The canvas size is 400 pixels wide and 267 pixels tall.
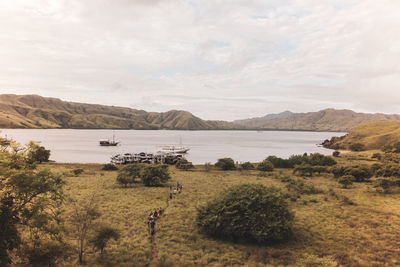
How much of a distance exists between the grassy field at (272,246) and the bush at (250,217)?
1.09 metres

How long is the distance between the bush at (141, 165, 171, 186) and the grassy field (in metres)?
9.36

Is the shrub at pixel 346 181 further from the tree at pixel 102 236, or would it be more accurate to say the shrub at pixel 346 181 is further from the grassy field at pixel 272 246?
the tree at pixel 102 236

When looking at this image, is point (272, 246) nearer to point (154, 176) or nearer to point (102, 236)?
point (102, 236)

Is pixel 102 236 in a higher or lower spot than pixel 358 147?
higher

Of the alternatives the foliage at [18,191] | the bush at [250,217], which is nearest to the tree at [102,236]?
the foliage at [18,191]

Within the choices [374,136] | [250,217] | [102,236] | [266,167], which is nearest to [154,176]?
[250,217]

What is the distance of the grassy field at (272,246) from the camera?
19578 millimetres

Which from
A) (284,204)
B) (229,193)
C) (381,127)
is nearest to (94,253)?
(229,193)

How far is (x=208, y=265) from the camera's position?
62.7 ft

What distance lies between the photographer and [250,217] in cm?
2389

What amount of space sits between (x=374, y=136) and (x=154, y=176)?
566ft

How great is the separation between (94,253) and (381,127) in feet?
728

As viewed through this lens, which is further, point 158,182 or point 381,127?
point 381,127

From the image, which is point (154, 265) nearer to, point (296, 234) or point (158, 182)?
point (296, 234)
